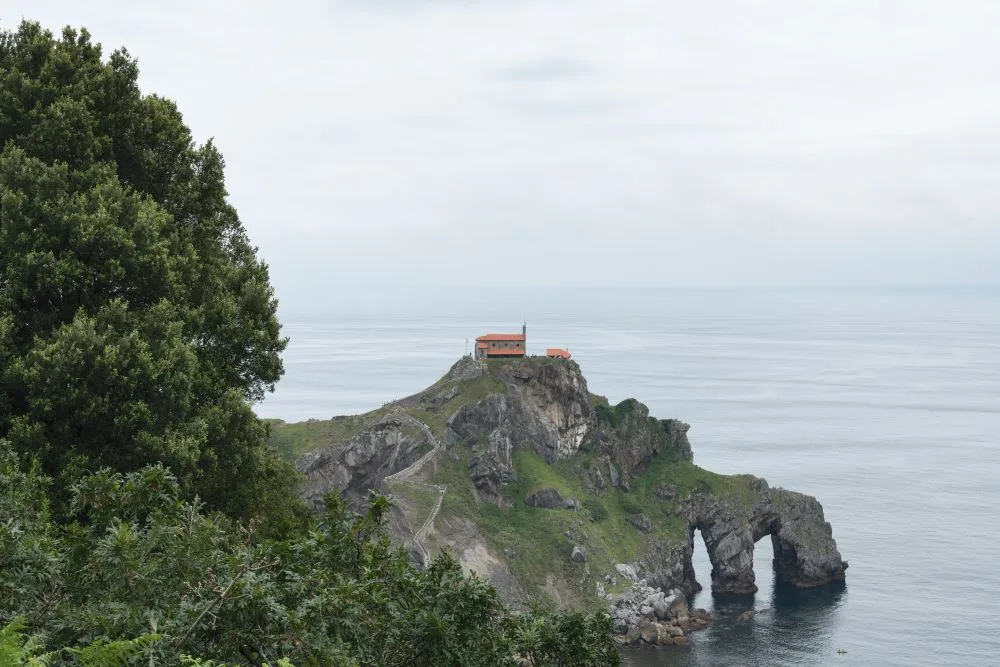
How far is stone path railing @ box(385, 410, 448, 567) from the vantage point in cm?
10147

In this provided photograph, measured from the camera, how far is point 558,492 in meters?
116

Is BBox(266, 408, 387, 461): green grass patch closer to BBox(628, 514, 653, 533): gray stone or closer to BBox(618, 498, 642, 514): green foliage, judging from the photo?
BBox(618, 498, 642, 514): green foliage

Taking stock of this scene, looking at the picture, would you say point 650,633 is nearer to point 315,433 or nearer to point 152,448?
point 315,433

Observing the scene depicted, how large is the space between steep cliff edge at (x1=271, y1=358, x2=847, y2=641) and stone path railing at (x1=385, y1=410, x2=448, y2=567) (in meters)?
0.20

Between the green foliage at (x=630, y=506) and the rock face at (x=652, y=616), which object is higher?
the green foliage at (x=630, y=506)

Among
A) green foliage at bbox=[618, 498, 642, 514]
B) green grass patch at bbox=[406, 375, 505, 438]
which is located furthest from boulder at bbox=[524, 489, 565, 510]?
green grass patch at bbox=[406, 375, 505, 438]

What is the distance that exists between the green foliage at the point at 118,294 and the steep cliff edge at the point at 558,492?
71828mm

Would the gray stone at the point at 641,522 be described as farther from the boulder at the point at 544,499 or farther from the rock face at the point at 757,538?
the boulder at the point at 544,499

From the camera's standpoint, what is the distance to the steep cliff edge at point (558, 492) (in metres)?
106

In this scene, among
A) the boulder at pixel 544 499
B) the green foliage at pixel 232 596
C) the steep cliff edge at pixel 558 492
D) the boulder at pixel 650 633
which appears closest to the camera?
the green foliage at pixel 232 596

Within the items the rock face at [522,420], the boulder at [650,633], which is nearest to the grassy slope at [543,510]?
the rock face at [522,420]

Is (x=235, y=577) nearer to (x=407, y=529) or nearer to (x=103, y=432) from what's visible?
(x=103, y=432)

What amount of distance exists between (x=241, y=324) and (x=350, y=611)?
53.8ft

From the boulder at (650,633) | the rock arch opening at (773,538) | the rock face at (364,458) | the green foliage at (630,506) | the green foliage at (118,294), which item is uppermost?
the green foliage at (118,294)
